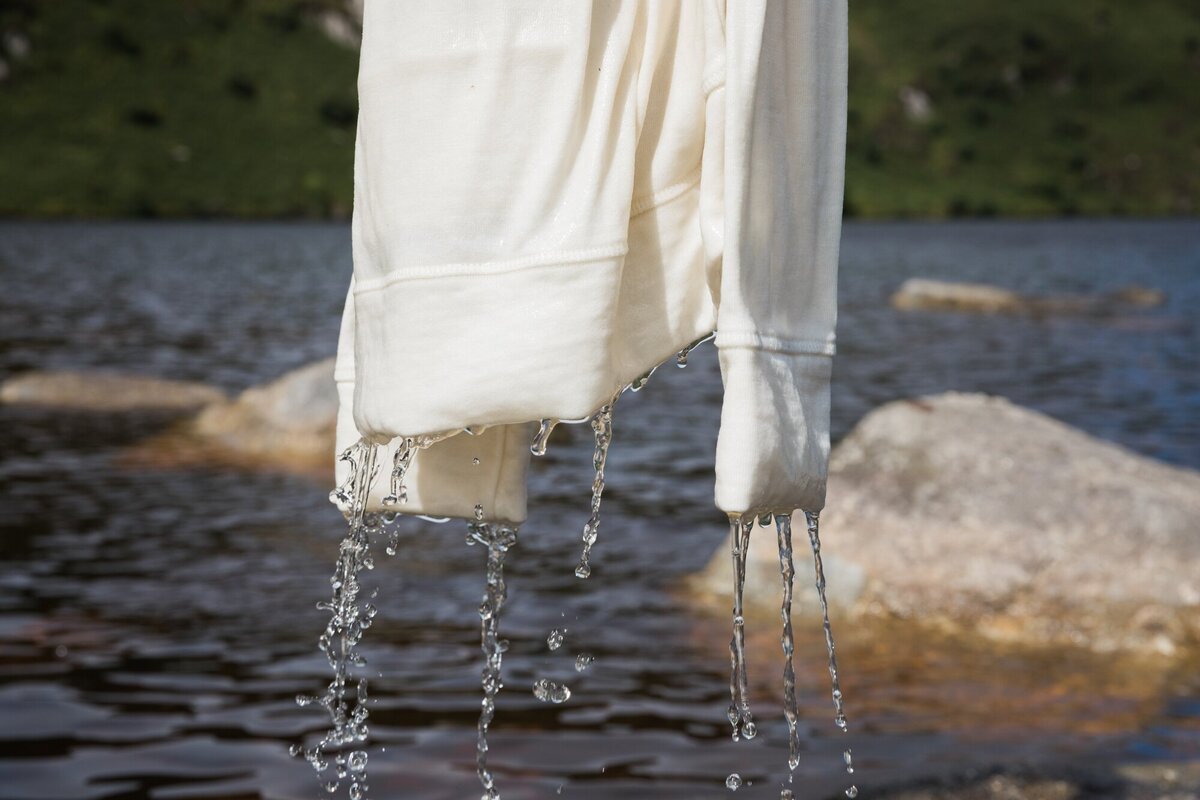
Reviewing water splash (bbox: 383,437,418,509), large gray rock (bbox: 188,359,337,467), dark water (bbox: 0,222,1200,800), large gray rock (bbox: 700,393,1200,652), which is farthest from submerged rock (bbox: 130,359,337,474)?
water splash (bbox: 383,437,418,509)

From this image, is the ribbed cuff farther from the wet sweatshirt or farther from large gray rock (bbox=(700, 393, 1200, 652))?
large gray rock (bbox=(700, 393, 1200, 652))

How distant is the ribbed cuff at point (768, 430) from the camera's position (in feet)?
8.54

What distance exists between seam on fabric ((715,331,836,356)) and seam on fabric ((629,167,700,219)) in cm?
31

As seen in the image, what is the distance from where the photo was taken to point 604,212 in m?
2.69

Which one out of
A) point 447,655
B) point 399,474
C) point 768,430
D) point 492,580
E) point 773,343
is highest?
point 773,343

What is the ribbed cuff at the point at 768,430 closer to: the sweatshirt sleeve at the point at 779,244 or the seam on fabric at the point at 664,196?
the sweatshirt sleeve at the point at 779,244

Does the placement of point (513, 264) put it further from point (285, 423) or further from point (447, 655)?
point (285, 423)

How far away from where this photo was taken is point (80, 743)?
6.19 meters

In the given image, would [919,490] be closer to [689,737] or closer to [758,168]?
[689,737]

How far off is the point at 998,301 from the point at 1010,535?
25716 mm

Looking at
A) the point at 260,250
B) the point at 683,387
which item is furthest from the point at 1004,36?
the point at 683,387

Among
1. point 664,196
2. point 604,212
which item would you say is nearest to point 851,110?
point 664,196

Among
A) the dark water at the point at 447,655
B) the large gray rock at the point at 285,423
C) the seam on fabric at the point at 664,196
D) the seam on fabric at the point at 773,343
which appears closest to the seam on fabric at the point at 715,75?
the seam on fabric at the point at 664,196

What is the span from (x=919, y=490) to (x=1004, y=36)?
454ft
